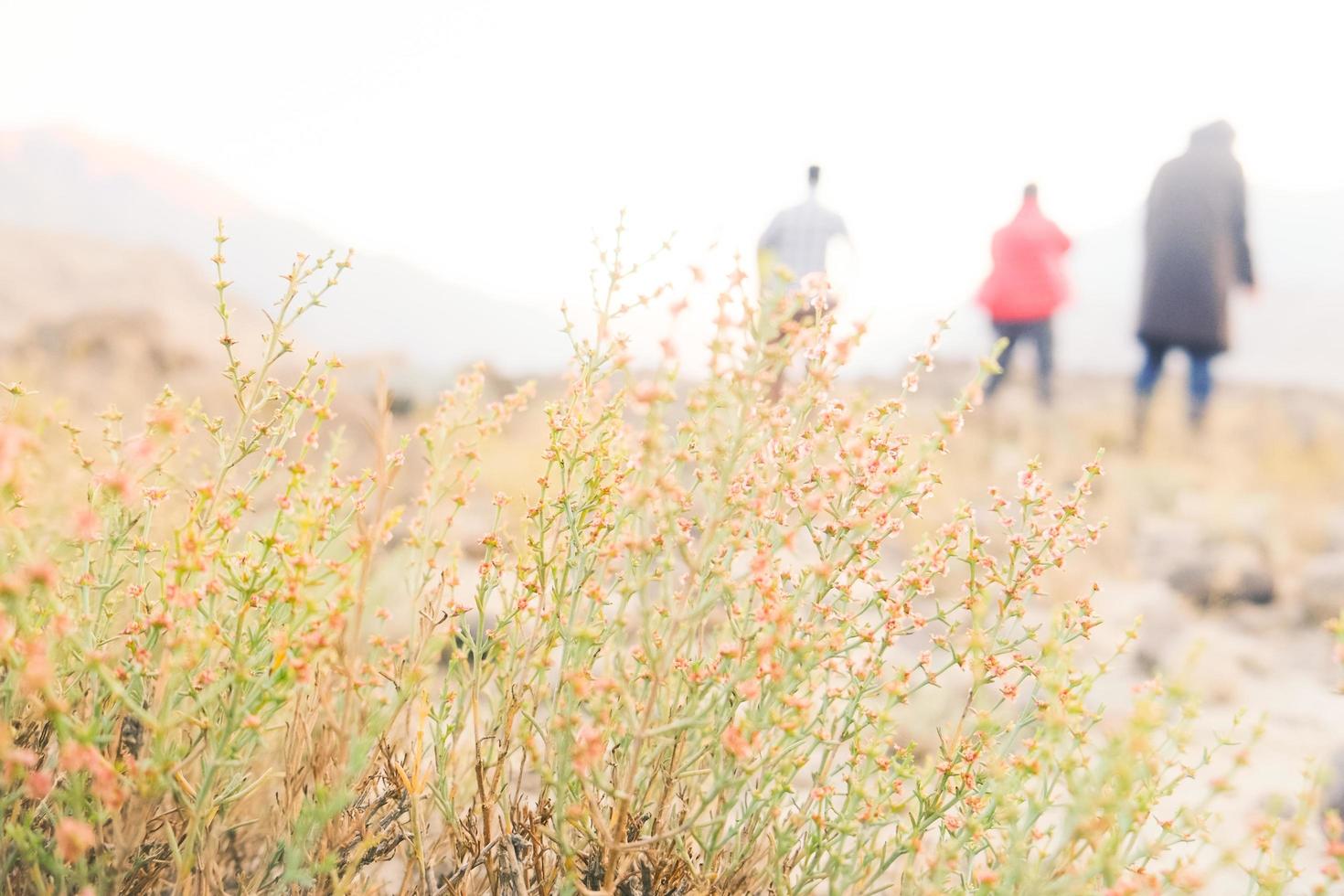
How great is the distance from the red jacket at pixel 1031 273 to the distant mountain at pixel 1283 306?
868 cm

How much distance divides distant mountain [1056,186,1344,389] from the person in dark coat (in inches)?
343

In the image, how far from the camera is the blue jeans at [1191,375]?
7.86 metres

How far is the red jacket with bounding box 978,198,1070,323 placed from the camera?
26.9 ft

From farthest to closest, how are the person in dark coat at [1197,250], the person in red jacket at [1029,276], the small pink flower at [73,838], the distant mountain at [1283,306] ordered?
the distant mountain at [1283,306]
the person in red jacket at [1029,276]
the person in dark coat at [1197,250]
the small pink flower at [73,838]

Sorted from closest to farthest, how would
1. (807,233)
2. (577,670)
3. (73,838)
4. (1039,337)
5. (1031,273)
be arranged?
(73,838)
(577,670)
(807,233)
(1031,273)
(1039,337)

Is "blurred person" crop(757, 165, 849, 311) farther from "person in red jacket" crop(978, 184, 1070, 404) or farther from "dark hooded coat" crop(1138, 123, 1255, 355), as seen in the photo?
"dark hooded coat" crop(1138, 123, 1255, 355)

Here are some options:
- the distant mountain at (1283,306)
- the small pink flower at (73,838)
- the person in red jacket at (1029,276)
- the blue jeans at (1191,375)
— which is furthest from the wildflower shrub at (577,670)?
the distant mountain at (1283,306)

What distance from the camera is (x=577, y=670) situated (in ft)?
4.50

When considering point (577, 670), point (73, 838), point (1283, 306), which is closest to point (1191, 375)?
point (577, 670)

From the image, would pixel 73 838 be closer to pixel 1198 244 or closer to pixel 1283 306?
pixel 1198 244

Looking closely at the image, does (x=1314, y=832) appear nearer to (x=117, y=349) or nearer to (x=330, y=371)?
(x=330, y=371)

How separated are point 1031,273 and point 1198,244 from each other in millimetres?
1455

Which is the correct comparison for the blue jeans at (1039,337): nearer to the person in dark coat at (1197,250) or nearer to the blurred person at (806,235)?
the person in dark coat at (1197,250)

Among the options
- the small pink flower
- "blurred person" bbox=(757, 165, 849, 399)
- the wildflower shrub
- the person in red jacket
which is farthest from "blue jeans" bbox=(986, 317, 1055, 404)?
the small pink flower
